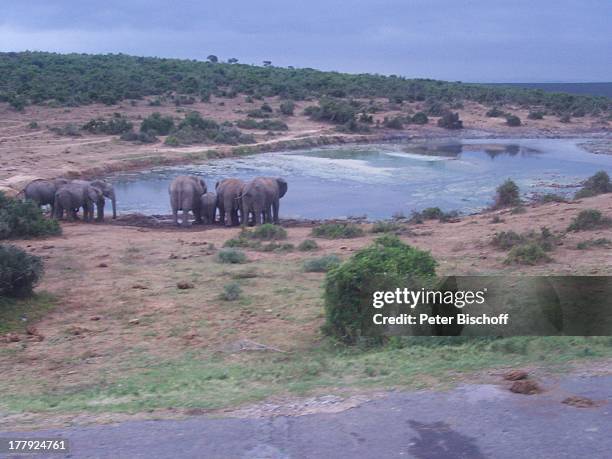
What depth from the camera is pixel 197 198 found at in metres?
22.1

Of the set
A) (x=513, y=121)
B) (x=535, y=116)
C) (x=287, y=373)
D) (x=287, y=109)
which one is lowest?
(x=287, y=373)

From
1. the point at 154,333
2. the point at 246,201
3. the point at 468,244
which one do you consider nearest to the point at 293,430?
the point at 154,333

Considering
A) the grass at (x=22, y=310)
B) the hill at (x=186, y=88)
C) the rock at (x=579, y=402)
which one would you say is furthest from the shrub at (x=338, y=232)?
the hill at (x=186, y=88)

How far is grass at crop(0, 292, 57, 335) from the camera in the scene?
1056cm

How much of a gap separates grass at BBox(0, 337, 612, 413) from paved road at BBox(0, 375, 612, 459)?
0.55 metres

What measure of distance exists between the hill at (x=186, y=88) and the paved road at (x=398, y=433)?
42116 mm

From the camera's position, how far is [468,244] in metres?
16.0

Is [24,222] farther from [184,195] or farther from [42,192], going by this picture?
[184,195]

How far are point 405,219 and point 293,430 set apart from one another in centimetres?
1707

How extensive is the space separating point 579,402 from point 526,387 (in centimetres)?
46

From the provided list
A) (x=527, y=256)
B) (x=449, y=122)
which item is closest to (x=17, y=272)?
(x=527, y=256)

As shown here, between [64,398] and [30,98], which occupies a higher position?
[30,98]

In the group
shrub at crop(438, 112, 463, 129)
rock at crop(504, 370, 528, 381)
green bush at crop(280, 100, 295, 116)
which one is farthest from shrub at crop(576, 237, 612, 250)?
green bush at crop(280, 100, 295, 116)

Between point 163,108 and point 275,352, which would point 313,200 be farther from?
point 163,108
